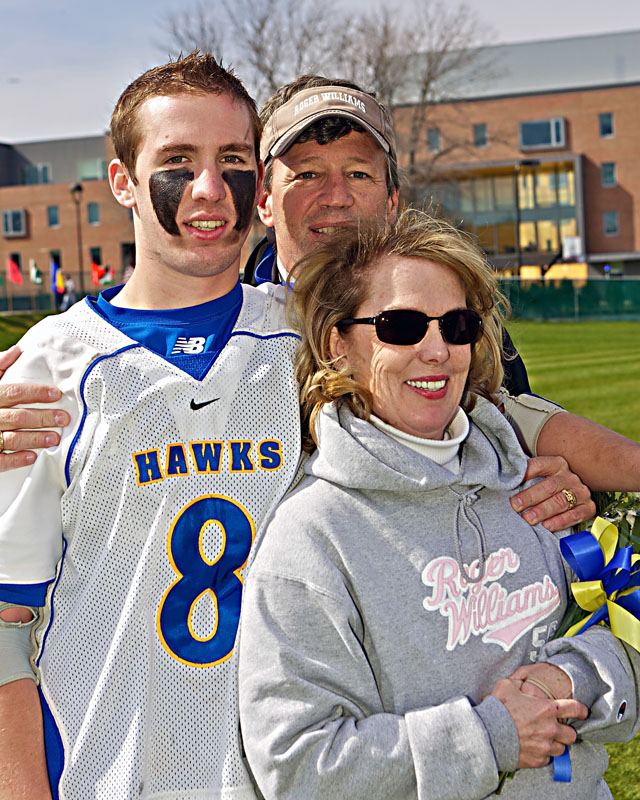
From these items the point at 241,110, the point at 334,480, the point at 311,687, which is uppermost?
the point at 241,110

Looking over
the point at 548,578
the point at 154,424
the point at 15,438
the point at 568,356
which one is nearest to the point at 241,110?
the point at 154,424

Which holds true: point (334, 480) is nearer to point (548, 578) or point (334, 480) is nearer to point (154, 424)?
point (154, 424)

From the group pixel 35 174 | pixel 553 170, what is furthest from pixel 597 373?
pixel 35 174

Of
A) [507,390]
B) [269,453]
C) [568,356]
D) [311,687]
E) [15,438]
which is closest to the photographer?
[311,687]

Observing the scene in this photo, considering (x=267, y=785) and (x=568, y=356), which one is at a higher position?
(x=568, y=356)

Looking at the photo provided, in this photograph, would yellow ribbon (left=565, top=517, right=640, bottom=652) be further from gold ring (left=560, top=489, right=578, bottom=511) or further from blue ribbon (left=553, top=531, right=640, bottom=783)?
gold ring (left=560, top=489, right=578, bottom=511)

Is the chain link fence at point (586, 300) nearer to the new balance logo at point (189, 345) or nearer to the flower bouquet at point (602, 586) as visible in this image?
the flower bouquet at point (602, 586)

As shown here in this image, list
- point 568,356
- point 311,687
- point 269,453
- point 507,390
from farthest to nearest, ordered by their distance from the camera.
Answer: point 568,356 → point 507,390 → point 269,453 → point 311,687

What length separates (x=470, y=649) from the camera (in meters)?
2.26

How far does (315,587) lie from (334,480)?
287 mm

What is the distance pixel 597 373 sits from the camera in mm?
18562

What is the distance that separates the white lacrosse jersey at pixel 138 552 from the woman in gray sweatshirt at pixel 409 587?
0.13 meters

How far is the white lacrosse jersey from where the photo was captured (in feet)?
7.27

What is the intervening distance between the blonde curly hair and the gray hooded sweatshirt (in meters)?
0.09
